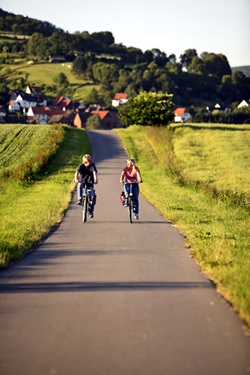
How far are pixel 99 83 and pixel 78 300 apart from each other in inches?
6817

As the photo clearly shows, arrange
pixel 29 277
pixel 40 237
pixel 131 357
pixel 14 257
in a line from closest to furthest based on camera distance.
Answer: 1. pixel 131 357
2. pixel 29 277
3. pixel 14 257
4. pixel 40 237

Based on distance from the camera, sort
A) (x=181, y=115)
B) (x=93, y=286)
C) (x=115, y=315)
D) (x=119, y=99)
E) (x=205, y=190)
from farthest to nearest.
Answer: (x=119, y=99)
(x=181, y=115)
(x=205, y=190)
(x=93, y=286)
(x=115, y=315)

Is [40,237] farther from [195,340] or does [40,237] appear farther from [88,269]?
[195,340]

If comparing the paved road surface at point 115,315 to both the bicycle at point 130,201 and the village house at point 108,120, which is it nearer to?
the bicycle at point 130,201

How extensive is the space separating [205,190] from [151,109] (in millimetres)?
36678

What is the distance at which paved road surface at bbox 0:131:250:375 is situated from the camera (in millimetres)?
5707

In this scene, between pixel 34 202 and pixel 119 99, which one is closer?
pixel 34 202

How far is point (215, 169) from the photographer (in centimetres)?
4038

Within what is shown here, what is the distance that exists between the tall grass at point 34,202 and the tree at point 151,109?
18166 mm

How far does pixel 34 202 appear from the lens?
70.2 feet

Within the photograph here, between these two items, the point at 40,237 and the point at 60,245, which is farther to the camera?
the point at 40,237

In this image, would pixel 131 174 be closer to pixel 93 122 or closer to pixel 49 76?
pixel 93 122

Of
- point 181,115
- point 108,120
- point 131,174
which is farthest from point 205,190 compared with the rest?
point 181,115

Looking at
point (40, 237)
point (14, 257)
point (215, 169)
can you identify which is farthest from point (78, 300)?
point (215, 169)
